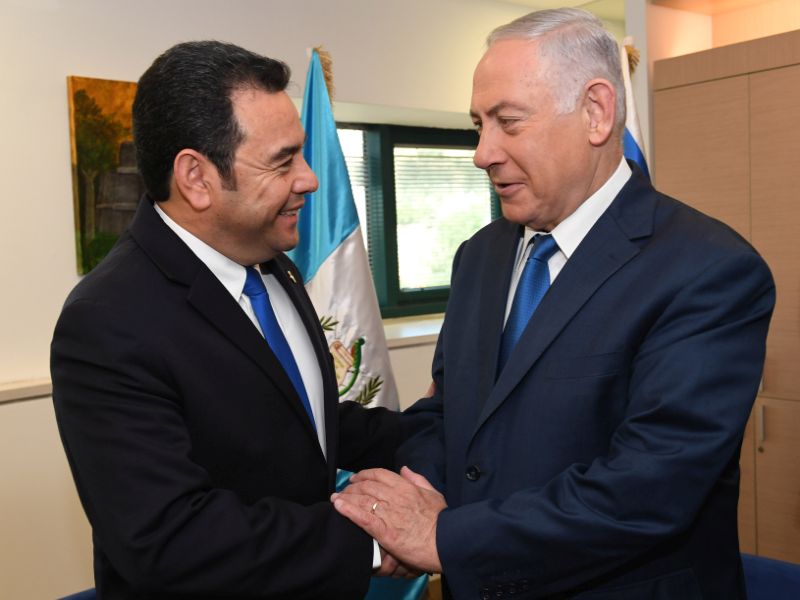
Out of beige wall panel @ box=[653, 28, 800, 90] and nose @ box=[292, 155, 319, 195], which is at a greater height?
beige wall panel @ box=[653, 28, 800, 90]

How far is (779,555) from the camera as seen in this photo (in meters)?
3.54

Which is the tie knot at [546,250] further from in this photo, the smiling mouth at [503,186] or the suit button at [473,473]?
the suit button at [473,473]

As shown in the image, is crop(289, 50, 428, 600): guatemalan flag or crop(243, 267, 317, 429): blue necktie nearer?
crop(243, 267, 317, 429): blue necktie

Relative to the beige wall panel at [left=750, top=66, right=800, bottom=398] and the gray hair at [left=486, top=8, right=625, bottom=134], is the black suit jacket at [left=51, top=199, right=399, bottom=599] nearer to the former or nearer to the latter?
the gray hair at [left=486, top=8, right=625, bottom=134]

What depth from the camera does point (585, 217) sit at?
1.56 meters

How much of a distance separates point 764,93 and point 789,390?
1214mm

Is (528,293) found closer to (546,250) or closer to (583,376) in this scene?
(546,250)

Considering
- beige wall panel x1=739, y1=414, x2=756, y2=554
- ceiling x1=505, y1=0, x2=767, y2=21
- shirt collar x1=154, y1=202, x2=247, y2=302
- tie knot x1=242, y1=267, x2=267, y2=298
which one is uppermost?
ceiling x1=505, y1=0, x2=767, y2=21

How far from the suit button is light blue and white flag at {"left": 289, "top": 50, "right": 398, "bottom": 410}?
171cm

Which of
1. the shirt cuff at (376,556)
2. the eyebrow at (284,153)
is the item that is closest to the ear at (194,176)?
the eyebrow at (284,153)

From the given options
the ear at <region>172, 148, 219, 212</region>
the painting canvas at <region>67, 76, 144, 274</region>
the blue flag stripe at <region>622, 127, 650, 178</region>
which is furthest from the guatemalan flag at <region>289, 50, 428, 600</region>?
the ear at <region>172, 148, 219, 212</region>

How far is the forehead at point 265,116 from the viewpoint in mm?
1531

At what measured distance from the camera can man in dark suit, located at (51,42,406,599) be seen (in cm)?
134

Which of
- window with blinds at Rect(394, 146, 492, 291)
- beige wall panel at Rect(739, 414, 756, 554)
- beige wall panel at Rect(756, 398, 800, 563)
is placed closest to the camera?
beige wall panel at Rect(756, 398, 800, 563)
